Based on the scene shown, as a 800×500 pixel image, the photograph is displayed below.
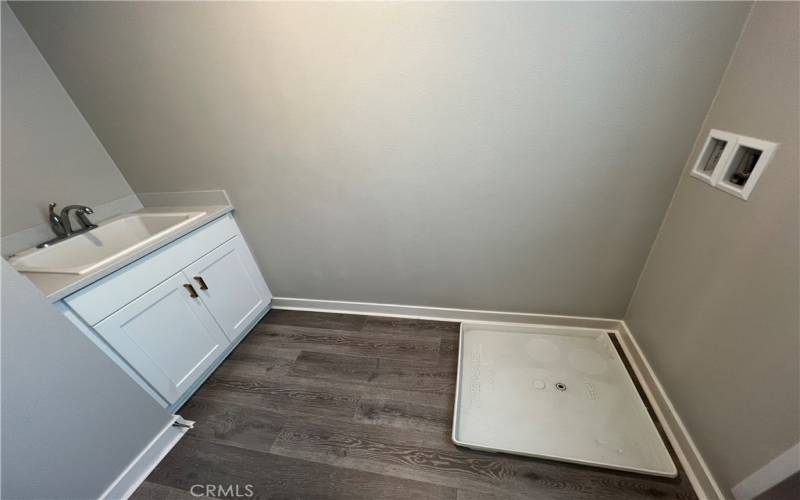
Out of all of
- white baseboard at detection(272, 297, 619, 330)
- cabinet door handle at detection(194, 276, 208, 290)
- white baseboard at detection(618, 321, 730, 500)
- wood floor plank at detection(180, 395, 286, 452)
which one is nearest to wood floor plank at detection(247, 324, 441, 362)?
white baseboard at detection(272, 297, 619, 330)

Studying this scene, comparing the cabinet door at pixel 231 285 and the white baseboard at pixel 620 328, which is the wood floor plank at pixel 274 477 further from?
the white baseboard at pixel 620 328

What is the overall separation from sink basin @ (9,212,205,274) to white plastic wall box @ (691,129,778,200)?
7.46 feet

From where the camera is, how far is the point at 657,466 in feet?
3.32

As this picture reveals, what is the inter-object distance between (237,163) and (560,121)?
64.0 inches

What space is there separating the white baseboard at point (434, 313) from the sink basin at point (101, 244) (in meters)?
0.88

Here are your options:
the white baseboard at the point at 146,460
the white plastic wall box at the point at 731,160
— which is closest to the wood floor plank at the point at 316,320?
the white baseboard at the point at 146,460

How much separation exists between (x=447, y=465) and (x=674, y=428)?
0.92 metres

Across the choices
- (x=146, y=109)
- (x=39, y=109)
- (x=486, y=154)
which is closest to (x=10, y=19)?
(x=39, y=109)

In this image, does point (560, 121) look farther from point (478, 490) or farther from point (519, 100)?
point (478, 490)

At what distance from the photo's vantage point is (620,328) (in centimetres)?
150

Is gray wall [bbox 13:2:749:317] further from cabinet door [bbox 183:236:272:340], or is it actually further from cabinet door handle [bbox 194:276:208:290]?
cabinet door handle [bbox 194:276:208:290]

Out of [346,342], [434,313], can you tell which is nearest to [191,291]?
[346,342]

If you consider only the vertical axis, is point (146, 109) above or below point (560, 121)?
above

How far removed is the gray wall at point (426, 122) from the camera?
978 mm
